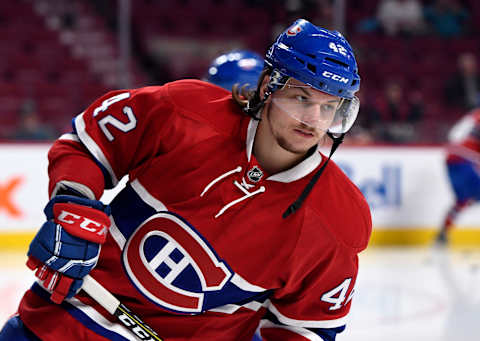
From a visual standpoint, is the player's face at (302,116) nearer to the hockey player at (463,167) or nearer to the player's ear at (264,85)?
the player's ear at (264,85)

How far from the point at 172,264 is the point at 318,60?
0.48 meters

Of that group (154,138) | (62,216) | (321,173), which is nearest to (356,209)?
(321,173)

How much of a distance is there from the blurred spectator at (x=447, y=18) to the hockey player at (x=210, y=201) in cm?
615

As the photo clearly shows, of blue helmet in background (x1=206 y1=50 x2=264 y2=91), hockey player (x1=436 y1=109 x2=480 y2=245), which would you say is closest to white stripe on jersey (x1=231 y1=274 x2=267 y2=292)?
blue helmet in background (x1=206 y1=50 x2=264 y2=91)

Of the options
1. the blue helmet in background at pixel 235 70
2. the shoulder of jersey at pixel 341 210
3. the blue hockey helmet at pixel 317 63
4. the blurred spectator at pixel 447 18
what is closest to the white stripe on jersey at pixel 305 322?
the shoulder of jersey at pixel 341 210

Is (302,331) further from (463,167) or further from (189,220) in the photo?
(463,167)

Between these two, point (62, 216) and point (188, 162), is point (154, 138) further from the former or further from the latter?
point (62, 216)

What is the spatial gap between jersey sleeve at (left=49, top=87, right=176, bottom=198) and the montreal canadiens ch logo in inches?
5.0

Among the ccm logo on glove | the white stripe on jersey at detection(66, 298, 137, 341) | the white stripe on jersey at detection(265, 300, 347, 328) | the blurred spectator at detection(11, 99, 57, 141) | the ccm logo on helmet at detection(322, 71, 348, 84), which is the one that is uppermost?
the ccm logo on helmet at detection(322, 71, 348, 84)

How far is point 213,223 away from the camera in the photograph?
4.57ft

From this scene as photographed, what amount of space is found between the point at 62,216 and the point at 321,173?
1.64 feet

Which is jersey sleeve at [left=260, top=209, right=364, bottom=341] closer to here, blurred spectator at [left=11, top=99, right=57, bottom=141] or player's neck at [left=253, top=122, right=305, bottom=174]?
player's neck at [left=253, top=122, right=305, bottom=174]

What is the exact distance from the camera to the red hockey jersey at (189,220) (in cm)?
139

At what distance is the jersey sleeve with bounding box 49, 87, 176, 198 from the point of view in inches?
55.0
